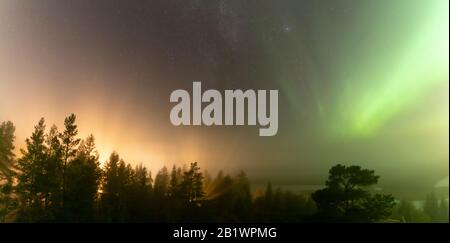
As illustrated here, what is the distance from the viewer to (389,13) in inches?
176

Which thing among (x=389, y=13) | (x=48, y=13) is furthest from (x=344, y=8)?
(x=48, y=13)

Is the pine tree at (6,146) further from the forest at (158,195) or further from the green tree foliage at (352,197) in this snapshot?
the green tree foliage at (352,197)

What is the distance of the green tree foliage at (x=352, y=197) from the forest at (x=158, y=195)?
0.03 feet

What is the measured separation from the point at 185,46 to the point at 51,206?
87.1 inches

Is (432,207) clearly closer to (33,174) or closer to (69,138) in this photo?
(69,138)

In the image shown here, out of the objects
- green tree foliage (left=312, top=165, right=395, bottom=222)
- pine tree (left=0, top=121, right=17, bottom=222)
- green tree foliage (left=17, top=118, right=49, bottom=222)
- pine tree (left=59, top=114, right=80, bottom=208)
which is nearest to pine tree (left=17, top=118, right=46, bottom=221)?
green tree foliage (left=17, top=118, right=49, bottom=222)

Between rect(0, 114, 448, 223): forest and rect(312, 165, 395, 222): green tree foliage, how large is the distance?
0.01 m

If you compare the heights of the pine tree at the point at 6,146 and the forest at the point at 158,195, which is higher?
the pine tree at the point at 6,146

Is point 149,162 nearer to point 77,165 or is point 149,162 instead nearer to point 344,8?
point 77,165

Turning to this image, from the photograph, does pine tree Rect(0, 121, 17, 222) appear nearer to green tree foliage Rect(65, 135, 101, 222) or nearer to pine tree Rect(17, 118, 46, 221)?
pine tree Rect(17, 118, 46, 221)

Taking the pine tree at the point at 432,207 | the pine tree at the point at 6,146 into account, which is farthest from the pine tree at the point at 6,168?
the pine tree at the point at 432,207

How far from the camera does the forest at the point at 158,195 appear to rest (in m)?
4.42

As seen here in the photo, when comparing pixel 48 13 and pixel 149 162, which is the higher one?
pixel 48 13
